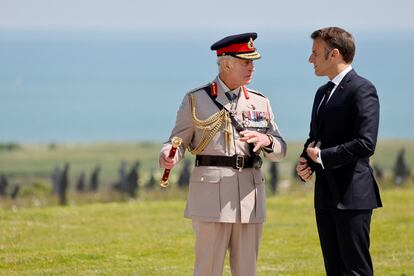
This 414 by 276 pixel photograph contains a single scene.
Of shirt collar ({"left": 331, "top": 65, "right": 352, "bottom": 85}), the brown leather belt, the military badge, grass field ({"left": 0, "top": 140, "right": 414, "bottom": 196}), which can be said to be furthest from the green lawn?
grass field ({"left": 0, "top": 140, "right": 414, "bottom": 196})

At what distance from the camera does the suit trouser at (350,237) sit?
884 cm

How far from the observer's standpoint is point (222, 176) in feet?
30.6

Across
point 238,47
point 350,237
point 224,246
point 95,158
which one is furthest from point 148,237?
point 95,158

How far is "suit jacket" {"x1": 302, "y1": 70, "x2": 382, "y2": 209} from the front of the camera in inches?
344

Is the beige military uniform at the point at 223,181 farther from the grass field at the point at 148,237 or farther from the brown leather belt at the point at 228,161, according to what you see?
the grass field at the point at 148,237

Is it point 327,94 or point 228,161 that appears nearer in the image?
point 327,94

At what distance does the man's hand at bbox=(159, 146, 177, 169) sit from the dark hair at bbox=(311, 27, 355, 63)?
1370mm

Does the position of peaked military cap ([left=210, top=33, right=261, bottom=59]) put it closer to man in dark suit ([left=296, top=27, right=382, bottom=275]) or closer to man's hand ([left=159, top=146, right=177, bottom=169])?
man in dark suit ([left=296, top=27, right=382, bottom=275])

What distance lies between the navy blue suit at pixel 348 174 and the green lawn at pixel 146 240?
328cm

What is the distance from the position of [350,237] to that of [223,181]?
1.10 metres

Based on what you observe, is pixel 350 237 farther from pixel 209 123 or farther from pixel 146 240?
pixel 146 240

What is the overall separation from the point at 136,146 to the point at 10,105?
9523cm

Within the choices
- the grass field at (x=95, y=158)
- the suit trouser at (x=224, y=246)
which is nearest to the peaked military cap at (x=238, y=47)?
the suit trouser at (x=224, y=246)

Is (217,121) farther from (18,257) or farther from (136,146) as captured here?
(136,146)
